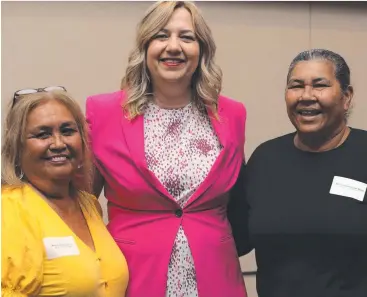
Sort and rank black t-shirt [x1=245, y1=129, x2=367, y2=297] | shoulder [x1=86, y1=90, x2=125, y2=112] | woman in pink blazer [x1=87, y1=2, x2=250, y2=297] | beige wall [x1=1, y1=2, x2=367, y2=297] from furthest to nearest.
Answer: beige wall [x1=1, y1=2, x2=367, y2=297]
shoulder [x1=86, y1=90, x2=125, y2=112]
woman in pink blazer [x1=87, y1=2, x2=250, y2=297]
black t-shirt [x1=245, y1=129, x2=367, y2=297]

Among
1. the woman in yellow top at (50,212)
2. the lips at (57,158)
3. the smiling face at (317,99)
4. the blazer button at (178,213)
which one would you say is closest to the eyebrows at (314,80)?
the smiling face at (317,99)

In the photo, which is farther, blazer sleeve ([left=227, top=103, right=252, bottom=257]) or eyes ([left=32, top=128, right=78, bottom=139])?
blazer sleeve ([left=227, top=103, right=252, bottom=257])

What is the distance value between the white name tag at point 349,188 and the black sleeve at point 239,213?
41 cm

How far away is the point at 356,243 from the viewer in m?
2.18

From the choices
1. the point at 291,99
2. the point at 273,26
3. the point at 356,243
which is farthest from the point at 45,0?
the point at 356,243

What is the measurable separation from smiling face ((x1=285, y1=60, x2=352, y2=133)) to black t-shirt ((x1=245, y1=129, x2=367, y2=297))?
100 millimetres

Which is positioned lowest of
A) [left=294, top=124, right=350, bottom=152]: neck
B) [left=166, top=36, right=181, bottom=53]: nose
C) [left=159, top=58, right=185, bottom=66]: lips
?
[left=294, top=124, right=350, bottom=152]: neck

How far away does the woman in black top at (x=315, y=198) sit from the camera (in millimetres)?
2184

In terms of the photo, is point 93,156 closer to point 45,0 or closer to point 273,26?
point 45,0

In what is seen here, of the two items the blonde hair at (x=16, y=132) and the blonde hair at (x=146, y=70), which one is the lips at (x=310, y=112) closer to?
the blonde hair at (x=146, y=70)

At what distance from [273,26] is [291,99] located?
1.68 metres

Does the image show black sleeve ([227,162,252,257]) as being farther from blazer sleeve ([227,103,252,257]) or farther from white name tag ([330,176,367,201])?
white name tag ([330,176,367,201])

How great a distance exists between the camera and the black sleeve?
8.27 feet

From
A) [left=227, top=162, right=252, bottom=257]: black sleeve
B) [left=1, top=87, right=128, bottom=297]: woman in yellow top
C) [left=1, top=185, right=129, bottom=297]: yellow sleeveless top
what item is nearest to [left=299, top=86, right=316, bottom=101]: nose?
[left=227, top=162, right=252, bottom=257]: black sleeve
